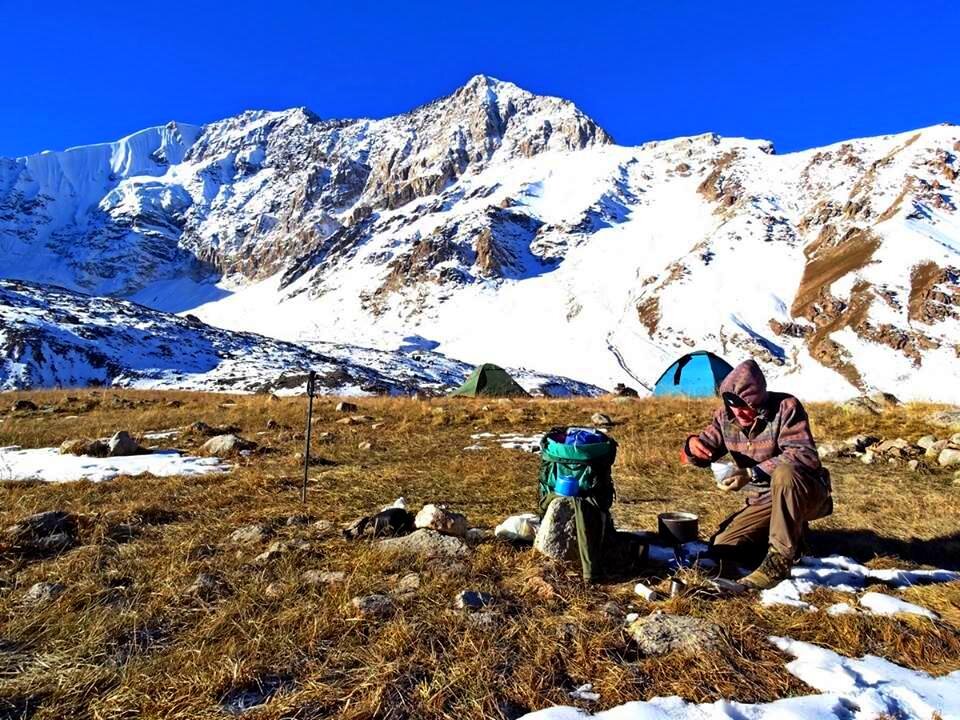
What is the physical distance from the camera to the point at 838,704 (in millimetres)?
2863

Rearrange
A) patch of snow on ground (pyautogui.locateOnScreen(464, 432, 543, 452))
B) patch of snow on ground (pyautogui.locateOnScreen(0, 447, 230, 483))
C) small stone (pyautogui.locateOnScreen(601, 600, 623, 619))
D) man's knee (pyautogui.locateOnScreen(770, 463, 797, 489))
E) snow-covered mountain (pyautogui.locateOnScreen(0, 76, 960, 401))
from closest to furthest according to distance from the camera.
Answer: small stone (pyautogui.locateOnScreen(601, 600, 623, 619)) → man's knee (pyautogui.locateOnScreen(770, 463, 797, 489)) → patch of snow on ground (pyautogui.locateOnScreen(0, 447, 230, 483)) → patch of snow on ground (pyautogui.locateOnScreen(464, 432, 543, 452)) → snow-covered mountain (pyautogui.locateOnScreen(0, 76, 960, 401))

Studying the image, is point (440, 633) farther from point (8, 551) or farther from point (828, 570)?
point (8, 551)

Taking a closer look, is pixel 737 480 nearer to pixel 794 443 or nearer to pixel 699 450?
pixel 699 450

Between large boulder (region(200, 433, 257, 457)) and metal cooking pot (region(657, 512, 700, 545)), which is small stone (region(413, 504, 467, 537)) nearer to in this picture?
metal cooking pot (region(657, 512, 700, 545))

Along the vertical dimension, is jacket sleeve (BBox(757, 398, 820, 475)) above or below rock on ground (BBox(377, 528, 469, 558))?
above

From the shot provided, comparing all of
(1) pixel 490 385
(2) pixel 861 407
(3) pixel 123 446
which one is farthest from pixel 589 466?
Result: (1) pixel 490 385

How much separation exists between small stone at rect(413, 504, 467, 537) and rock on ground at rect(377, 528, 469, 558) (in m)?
0.14

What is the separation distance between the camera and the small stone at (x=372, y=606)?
3670 mm

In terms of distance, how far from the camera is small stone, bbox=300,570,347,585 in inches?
163

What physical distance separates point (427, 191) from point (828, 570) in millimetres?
182581

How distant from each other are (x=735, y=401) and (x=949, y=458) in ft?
18.9

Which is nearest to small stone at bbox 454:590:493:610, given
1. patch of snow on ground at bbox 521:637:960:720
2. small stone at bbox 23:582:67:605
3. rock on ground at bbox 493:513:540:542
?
patch of snow on ground at bbox 521:637:960:720

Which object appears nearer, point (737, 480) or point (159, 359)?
point (737, 480)

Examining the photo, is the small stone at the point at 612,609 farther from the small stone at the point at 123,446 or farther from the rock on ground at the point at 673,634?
the small stone at the point at 123,446
